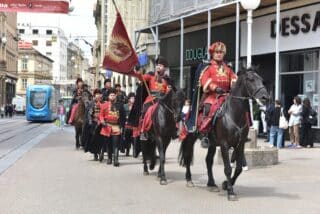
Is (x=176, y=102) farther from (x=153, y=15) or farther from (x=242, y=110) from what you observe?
(x=153, y=15)

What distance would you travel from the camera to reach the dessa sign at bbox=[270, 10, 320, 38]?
22933mm

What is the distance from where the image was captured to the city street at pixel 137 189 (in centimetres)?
909

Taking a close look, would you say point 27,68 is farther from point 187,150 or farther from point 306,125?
point 187,150

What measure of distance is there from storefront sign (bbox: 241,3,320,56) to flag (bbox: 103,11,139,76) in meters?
11.1

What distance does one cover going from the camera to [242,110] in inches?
388

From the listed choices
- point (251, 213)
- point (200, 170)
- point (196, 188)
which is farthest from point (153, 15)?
point (251, 213)

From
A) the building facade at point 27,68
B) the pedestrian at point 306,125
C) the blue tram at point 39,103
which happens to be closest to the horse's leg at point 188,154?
the pedestrian at point 306,125

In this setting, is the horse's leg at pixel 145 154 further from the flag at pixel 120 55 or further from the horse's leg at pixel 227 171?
the horse's leg at pixel 227 171

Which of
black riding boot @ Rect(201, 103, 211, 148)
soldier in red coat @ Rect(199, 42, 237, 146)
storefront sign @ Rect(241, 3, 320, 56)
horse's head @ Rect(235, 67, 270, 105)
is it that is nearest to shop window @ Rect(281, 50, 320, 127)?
storefront sign @ Rect(241, 3, 320, 56)

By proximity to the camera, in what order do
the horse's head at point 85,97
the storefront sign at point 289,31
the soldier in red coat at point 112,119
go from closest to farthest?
the soldier in red coat at point 112,119, the horse's head at point 85,97, the storefront sign at point 289,31

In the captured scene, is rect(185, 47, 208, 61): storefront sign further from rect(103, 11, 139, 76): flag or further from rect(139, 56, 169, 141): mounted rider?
rect(139, 56, 169, 141): mounted rider

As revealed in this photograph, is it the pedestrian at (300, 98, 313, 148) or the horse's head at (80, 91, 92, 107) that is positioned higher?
the horse's head at (80, 91, 92, 107)

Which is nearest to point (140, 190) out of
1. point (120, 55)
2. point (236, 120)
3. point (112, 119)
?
point (236, 120)

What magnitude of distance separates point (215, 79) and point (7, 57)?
10454cm
